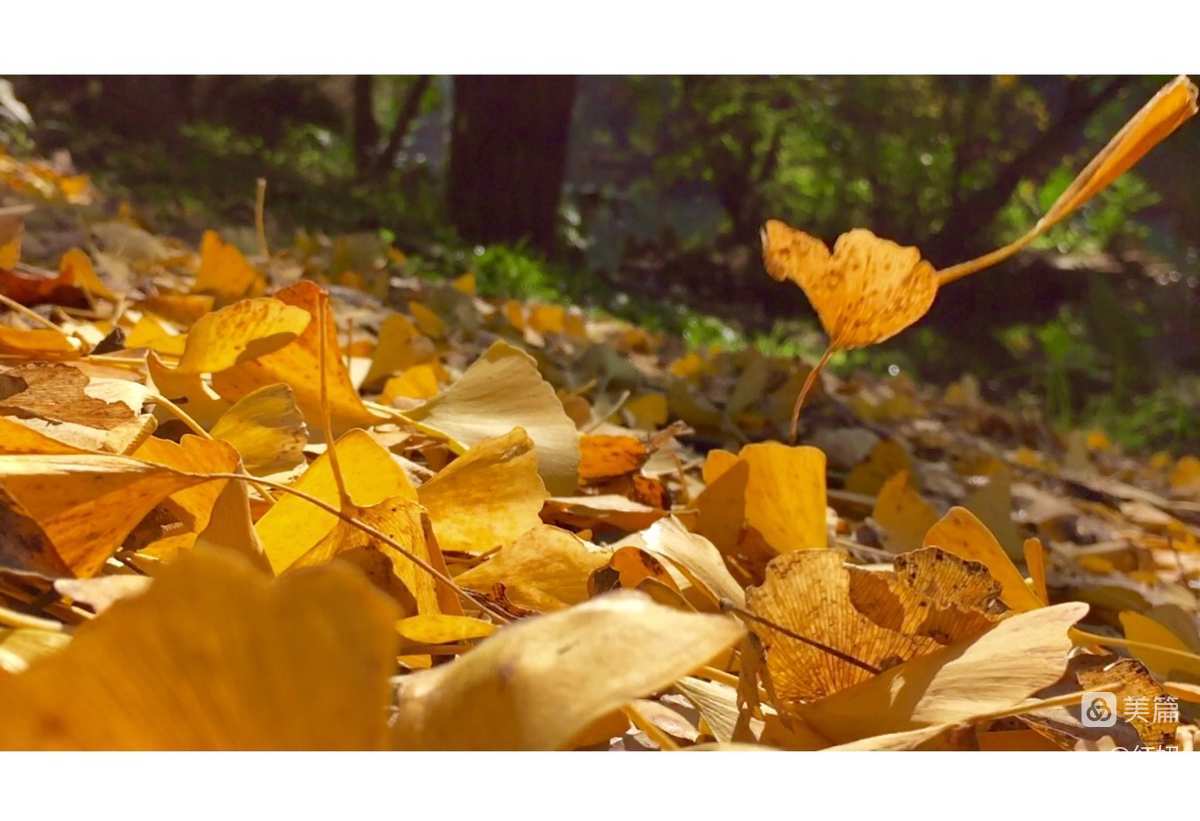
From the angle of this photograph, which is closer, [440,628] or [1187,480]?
[440,628]

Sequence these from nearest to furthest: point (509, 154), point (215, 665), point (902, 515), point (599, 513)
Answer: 1. point (215, 665)
2. point (599, 513)
3. point (902, 515)
4. point (509, 154)

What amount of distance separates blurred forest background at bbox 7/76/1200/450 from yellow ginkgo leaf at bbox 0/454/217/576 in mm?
2070

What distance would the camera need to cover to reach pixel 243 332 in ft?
0.93

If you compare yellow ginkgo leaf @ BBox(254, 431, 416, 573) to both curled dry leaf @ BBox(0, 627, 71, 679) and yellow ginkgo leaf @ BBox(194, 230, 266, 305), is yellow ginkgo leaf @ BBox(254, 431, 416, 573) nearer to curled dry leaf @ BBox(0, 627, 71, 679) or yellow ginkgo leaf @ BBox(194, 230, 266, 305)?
curled dry leaf @ BBox(0, 627, 71, 679)

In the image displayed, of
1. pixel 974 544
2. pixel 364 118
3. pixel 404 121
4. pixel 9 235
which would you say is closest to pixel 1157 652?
pixel 974 544

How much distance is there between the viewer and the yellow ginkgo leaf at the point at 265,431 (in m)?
0.27

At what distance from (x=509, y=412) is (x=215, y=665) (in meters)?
0.21

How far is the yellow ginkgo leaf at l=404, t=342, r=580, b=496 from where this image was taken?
0.31 meters

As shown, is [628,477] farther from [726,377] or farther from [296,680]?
[726,377]

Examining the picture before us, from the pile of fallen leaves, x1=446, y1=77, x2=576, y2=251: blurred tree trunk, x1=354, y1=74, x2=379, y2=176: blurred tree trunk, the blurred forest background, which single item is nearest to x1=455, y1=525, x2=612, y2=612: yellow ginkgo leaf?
the pile of fallen leaves

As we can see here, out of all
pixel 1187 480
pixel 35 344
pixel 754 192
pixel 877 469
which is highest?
pixel 35 344

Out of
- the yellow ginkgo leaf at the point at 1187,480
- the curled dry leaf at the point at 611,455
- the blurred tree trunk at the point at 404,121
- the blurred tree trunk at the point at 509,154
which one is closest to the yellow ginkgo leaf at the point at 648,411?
the curled dry leaf at the point at 611,455

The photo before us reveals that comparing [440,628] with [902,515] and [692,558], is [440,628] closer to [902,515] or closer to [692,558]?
[692,558]

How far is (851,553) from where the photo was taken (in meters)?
0.40
